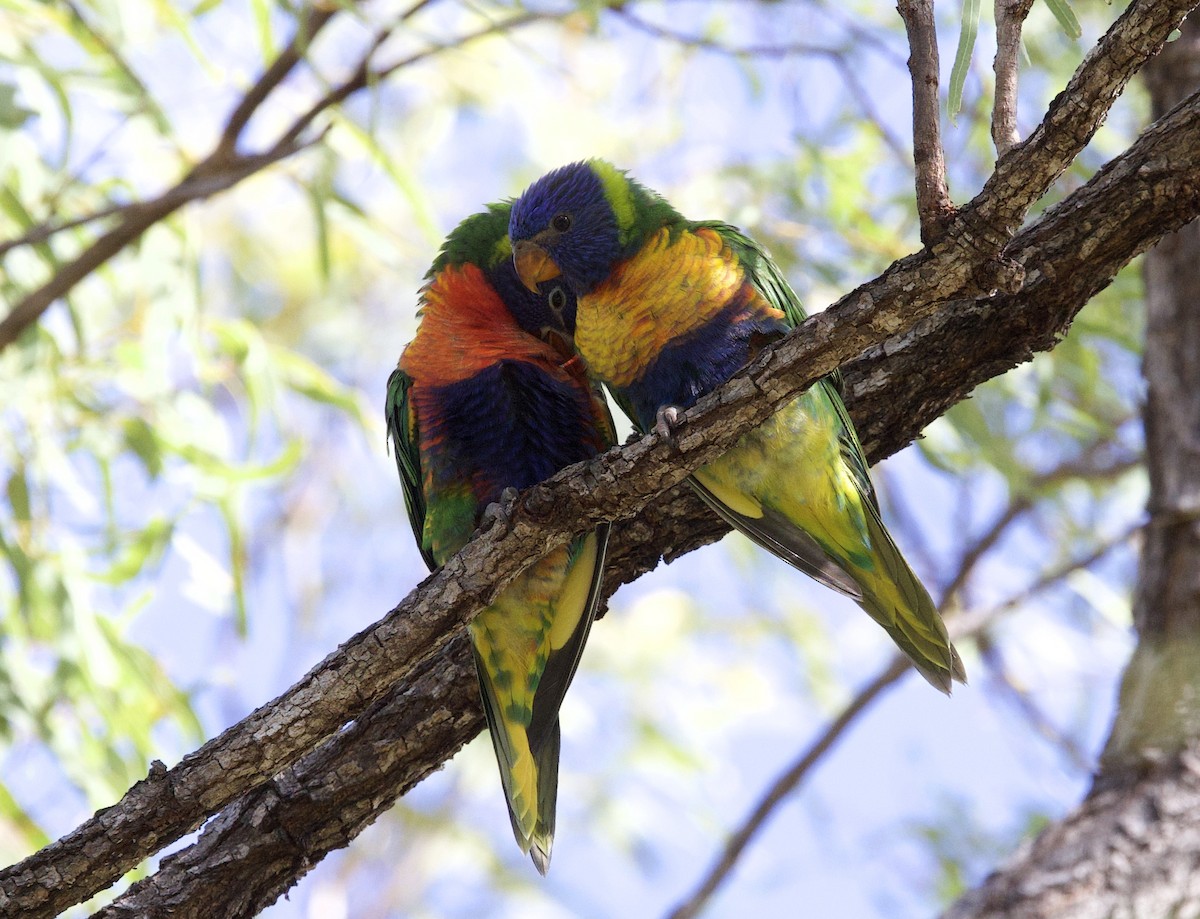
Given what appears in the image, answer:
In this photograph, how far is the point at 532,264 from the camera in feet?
7.45

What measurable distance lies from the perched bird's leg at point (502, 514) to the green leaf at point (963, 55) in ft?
2.63

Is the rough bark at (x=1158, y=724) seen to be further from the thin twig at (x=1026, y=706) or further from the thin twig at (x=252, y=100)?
the thin twig at (x=252, y=100)

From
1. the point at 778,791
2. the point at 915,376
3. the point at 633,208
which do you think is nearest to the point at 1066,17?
the point at 915,376

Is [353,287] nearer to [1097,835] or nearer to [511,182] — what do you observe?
[511,182]

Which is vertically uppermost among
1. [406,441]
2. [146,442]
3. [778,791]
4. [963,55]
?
[146,442]

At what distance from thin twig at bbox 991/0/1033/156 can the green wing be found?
1204mm

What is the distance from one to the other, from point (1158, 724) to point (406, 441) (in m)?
1.62

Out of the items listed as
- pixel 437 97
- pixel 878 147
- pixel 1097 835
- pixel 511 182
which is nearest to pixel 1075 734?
pixel 1097 835

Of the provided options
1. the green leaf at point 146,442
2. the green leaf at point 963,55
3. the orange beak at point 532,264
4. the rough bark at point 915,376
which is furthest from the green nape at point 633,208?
the green leaf at point 146,442

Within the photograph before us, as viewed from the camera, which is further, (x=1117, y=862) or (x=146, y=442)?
(x=146, y=442)

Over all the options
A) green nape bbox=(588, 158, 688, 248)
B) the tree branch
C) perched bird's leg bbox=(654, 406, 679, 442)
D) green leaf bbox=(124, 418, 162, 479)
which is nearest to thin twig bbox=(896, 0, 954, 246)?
perched bird's leg bbox=(654, 406, 679, 442)

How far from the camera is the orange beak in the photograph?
226cm

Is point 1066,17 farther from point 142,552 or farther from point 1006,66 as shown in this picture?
point 142,552

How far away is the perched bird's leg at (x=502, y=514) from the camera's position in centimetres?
169
